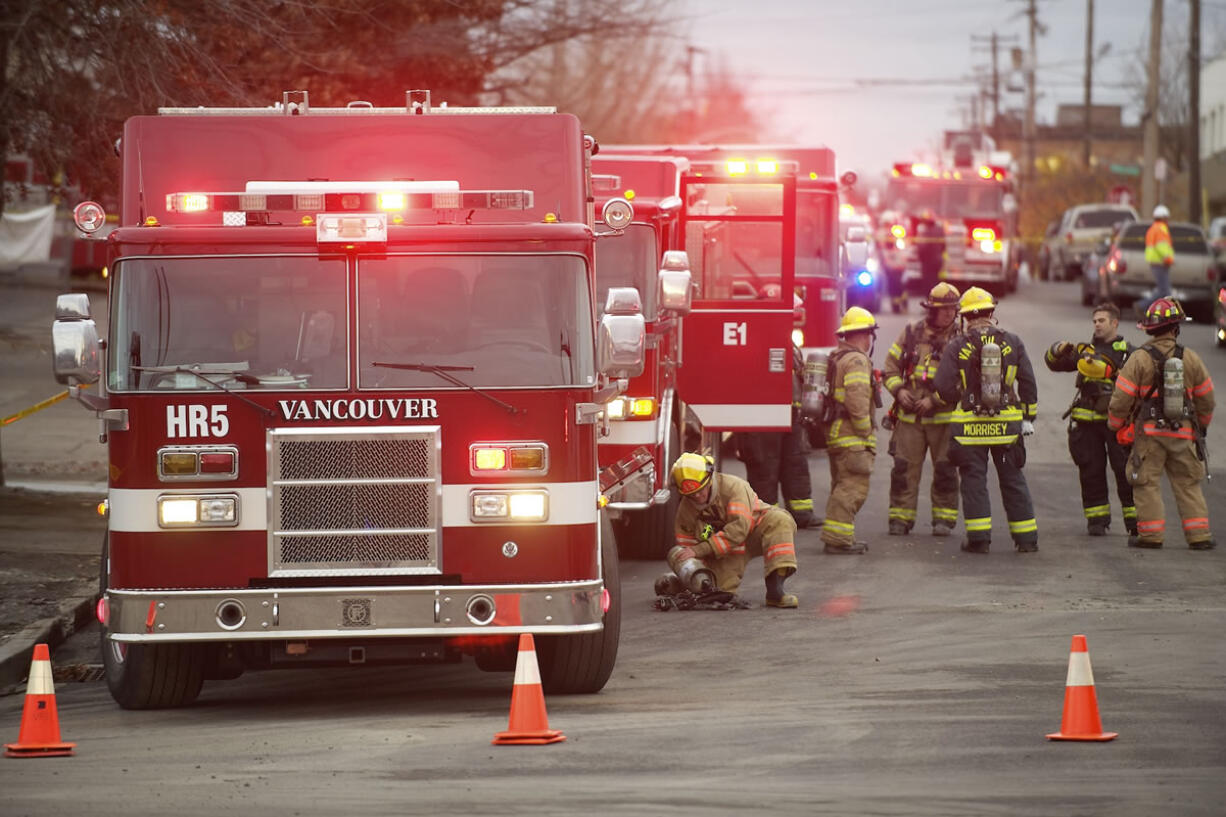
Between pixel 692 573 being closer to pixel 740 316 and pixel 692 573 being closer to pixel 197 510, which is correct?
pixel 740 316

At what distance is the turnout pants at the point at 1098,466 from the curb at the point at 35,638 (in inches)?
291

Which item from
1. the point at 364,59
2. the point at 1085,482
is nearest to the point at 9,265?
the point at 364,59

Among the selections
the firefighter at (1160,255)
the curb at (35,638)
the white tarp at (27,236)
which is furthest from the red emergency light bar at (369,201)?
the white tarp at (27,236)

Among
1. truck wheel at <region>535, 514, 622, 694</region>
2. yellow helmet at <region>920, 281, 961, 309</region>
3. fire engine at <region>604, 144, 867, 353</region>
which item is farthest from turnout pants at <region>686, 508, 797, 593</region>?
fire engine at <region>604, 144, 867, 353</region>

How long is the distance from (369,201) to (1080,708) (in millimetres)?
3844

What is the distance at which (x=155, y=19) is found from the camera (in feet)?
51.6

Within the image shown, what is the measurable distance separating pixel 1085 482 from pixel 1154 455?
34.2 inches

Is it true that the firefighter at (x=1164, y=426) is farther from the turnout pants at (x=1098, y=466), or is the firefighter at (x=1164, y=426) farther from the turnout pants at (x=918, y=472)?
the turnout pants at (x=918, y=472)

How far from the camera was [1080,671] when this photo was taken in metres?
8.45

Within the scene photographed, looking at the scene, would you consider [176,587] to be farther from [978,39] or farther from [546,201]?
[978,39]

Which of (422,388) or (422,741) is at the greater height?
(422,388)

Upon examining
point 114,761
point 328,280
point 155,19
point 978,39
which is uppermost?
point 978,39

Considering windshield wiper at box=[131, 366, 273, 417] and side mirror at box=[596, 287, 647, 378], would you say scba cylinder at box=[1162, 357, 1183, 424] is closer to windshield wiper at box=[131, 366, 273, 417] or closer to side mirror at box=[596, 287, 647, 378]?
side mirror at box=[596, 287, 647, 378]

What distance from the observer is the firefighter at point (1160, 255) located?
35.3 m
